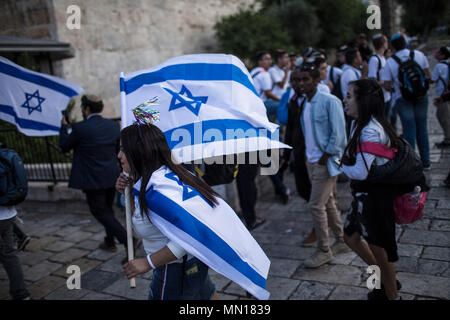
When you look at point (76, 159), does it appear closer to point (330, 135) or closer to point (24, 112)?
point (24, 112)

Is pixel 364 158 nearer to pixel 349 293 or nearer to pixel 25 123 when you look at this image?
pixel 349 293

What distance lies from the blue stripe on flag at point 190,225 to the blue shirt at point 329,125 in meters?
2.14

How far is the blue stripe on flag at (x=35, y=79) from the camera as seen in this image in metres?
4.21

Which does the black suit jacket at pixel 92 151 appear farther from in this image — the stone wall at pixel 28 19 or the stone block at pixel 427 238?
the stone wall at pixel 28 19

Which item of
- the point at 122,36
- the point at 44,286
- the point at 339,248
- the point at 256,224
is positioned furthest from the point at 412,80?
the point at 122,36

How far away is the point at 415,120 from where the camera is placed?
19.5 ft

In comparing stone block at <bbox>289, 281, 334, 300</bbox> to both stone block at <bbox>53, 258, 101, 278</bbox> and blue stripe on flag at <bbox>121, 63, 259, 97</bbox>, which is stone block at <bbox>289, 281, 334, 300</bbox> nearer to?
blue stripe on flag at <bbox>121, 63, 259, 97</bbox>

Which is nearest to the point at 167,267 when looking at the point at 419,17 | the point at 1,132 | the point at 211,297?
the point at 211,297

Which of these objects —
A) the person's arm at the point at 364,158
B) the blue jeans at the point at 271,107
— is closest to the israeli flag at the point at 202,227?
the person's arm at the point at 364,158

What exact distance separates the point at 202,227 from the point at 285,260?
8.16 feet

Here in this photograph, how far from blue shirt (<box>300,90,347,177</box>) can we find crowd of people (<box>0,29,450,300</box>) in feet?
0.03

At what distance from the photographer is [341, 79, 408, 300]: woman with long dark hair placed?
3.02 meters

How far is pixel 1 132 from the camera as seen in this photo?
779 cm
